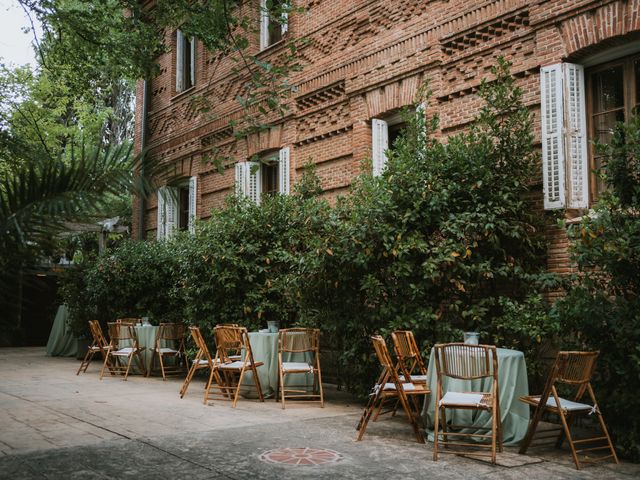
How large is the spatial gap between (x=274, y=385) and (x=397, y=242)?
2794mm

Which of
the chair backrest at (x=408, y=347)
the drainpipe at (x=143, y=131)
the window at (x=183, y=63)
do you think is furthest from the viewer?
the drainpipe at (x=143, y=131)

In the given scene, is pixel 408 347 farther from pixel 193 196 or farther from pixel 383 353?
pixel 193 196

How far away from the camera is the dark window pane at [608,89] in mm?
7809

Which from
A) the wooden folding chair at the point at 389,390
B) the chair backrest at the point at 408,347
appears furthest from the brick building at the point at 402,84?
the wooden folding chair at the point at 389,390

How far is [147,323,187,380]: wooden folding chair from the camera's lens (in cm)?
1147

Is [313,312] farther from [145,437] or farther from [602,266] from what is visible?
[602,266]

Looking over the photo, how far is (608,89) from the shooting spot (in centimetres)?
795

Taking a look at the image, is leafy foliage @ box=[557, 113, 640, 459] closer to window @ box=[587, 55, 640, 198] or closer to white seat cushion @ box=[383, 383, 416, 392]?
white seat cushion @ box=[383, 383, 416, 392]

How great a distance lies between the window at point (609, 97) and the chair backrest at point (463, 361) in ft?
10.5

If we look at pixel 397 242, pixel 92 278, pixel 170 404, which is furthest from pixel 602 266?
pixel 92 278

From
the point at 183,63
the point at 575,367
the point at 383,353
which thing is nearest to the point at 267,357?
the point at 383,353

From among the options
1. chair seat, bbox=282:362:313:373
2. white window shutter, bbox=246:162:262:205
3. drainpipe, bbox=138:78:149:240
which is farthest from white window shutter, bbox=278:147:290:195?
drainpipe, bbox=138:78:149:240

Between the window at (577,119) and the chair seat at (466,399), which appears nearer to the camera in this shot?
the chair seat at (466,399)

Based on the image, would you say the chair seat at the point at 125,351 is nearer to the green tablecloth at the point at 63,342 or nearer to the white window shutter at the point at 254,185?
the white window shutter at the point at 254,185
